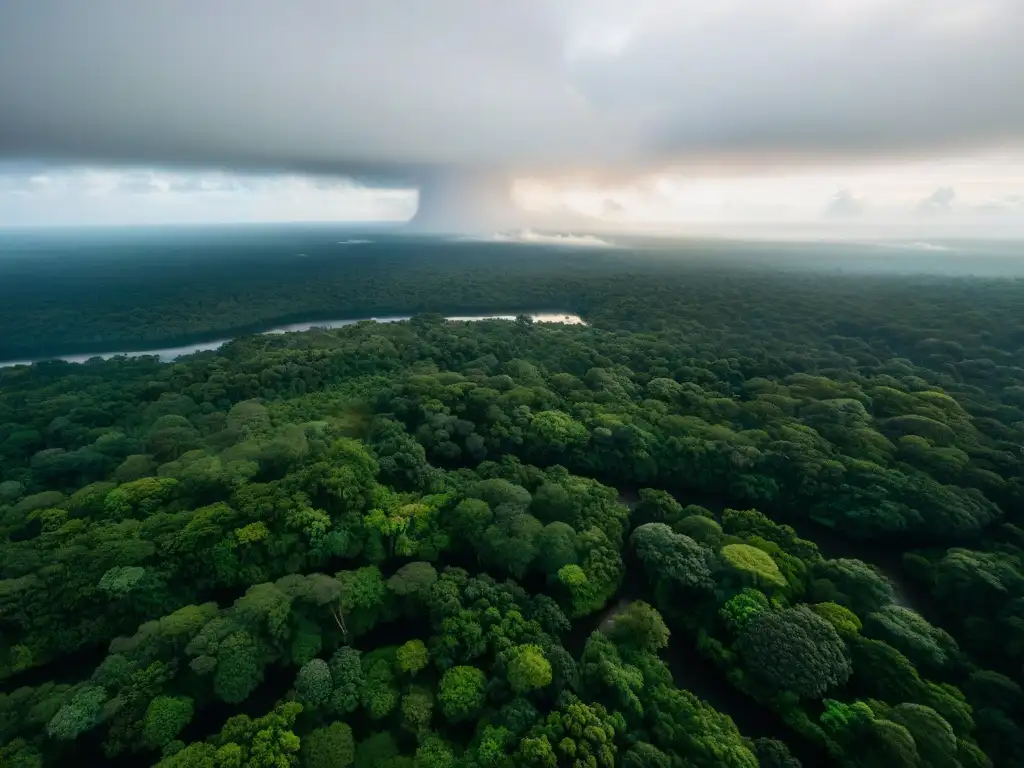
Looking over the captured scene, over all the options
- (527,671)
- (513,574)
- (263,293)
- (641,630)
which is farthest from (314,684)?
(263,293)

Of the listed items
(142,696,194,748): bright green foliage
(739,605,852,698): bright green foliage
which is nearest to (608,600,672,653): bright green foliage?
(739,605,852,698): bright green foliage

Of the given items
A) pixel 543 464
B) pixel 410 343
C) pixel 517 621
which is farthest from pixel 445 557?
pixel 410 343

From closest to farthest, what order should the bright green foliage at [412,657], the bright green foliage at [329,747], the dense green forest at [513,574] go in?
the bright green foliage at [329,747] → the dense green forest at [513,574] → the bright green foliage at [412,657]

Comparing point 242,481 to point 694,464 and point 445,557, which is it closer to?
point 445,557

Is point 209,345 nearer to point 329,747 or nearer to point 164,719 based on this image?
point 164,719

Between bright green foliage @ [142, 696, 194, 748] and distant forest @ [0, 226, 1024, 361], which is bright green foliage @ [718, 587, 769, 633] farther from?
distant forest @ [0, 226, 1024, 361]

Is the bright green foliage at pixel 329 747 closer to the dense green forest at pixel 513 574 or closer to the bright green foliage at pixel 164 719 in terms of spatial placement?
the dense green forest at pixel 513 574

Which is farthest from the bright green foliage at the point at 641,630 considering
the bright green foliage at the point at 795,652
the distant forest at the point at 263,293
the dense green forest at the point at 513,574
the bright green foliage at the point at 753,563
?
the distant forest at the point at 263,293
